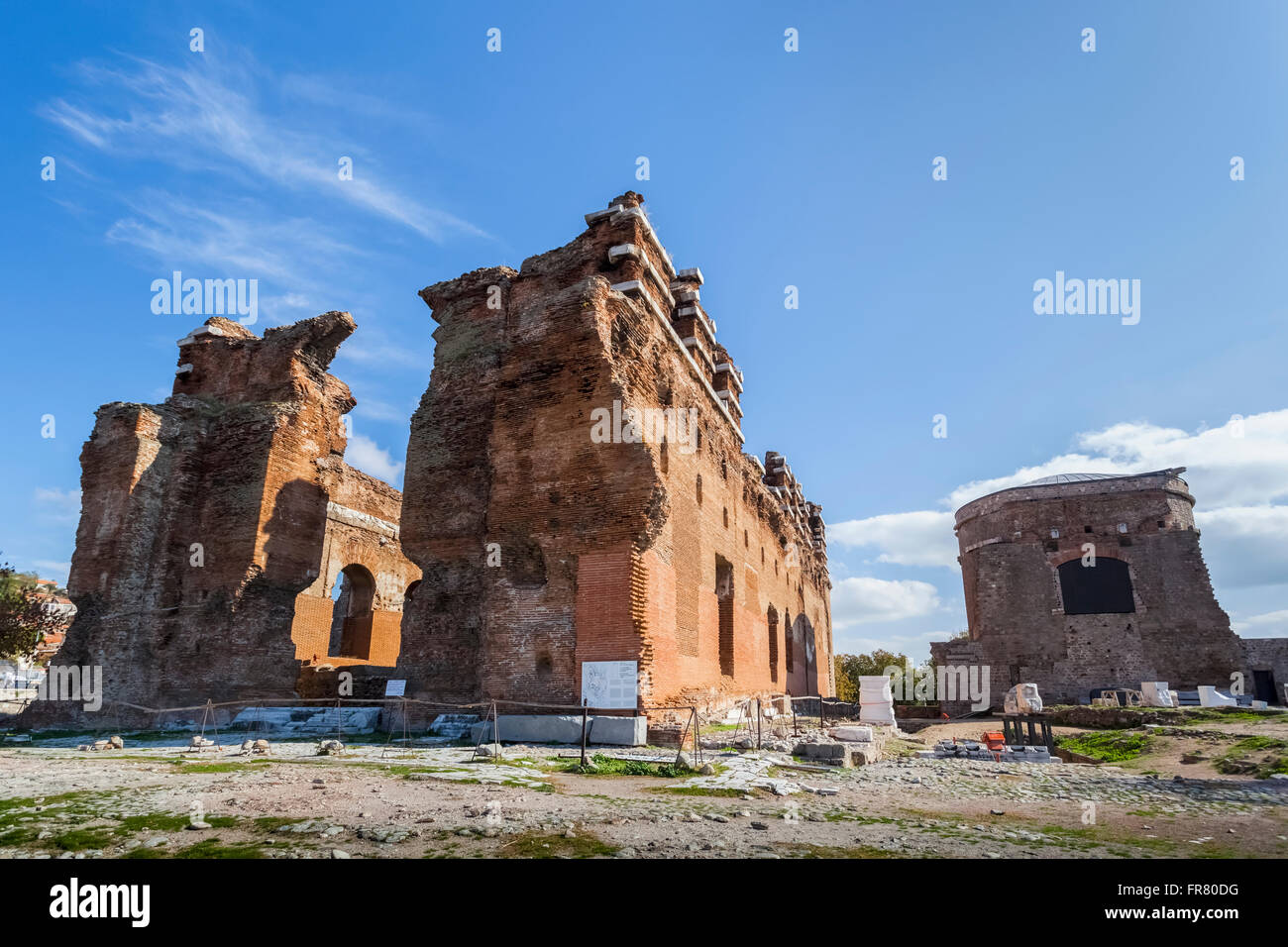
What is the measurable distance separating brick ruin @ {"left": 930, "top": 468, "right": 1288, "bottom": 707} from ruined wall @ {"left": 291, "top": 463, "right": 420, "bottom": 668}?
22427 millimetres

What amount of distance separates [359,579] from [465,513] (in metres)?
7.65

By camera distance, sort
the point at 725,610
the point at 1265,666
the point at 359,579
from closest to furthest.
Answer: the point at 725,610
the point at 359,579
the point at 1265,666

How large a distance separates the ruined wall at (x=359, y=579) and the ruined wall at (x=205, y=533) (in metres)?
0.59

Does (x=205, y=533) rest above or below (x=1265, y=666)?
above

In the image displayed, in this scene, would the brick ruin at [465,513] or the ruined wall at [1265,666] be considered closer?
the brick ruin at [465,513]

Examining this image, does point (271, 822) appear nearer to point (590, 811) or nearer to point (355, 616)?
point (590, 811)

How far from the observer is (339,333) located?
1725 centimetres

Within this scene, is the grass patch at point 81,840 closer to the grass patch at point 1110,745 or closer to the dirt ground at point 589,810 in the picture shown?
the dirt ground at point 589,810

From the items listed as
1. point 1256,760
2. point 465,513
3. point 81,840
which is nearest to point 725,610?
point 465,513

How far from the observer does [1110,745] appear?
13.5 m

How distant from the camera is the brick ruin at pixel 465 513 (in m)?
11.2

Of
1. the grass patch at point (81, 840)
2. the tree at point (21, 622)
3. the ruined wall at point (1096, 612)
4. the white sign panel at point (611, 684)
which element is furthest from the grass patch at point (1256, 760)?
the tree at point (21, 622)

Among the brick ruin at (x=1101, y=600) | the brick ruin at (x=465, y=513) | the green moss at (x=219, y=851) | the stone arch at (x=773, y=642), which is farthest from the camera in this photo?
the brick ruin at (x=1101, y=600)

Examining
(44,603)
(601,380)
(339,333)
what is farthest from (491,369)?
(44,603)
